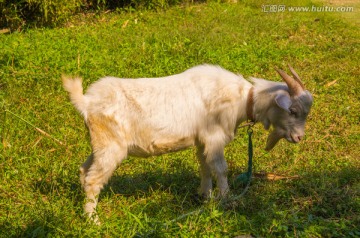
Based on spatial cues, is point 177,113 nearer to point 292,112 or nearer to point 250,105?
point 250,105

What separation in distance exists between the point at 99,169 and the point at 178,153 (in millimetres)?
1547

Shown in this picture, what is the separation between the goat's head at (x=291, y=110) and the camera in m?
4.45

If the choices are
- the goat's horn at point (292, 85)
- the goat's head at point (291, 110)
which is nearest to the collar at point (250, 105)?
the goat's head at point (291, 110)

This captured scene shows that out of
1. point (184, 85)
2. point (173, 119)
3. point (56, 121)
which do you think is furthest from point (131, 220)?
point (56, 121)

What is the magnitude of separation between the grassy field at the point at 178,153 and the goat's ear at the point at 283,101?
0.79 meters

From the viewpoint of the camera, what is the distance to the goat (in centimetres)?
446

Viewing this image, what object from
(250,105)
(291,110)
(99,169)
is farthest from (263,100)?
(99,169)

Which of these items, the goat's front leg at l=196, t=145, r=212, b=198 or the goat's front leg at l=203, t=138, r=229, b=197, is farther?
the goat's front leg at l=196, t=145, r=212, b=198

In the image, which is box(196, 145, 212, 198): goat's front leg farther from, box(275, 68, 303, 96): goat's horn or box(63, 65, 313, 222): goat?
box(275, 68, 303, 96): goat's horn

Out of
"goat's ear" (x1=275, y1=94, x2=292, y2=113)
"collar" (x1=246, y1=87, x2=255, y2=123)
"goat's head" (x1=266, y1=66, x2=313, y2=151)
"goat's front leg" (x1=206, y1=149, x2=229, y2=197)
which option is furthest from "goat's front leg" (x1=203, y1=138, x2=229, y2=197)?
"goat's ear" (x1=275, y1=94, x2=292, y2=113)

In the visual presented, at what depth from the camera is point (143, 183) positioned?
5227 millimetres

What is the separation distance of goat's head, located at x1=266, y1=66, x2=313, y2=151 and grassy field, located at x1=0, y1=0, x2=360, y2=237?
52 centimetres

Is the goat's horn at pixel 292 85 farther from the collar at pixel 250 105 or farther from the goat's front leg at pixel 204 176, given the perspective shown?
the goat's front leg at pixel 204 176

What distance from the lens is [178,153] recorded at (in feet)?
19.2
